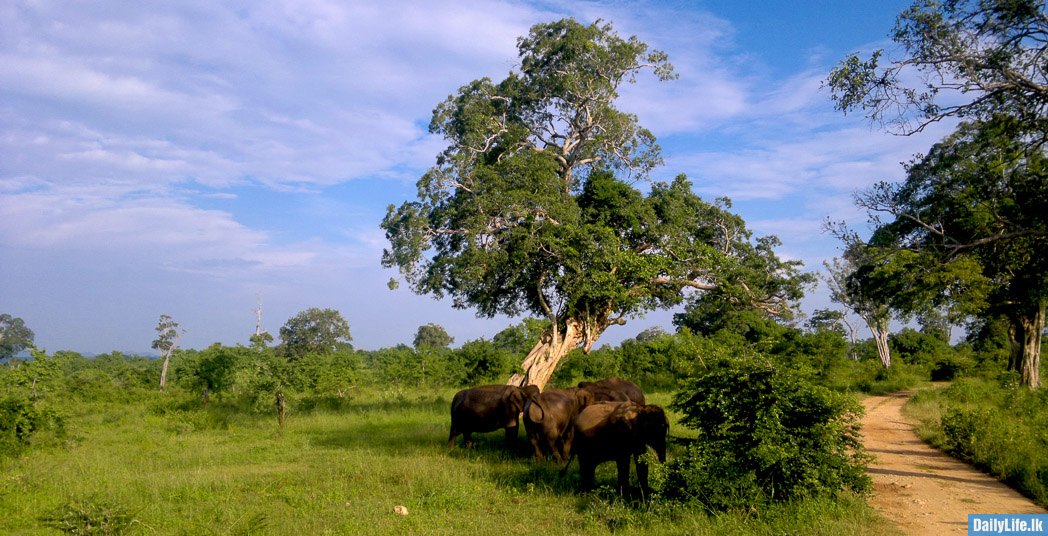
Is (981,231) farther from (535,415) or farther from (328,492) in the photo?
(328,492)

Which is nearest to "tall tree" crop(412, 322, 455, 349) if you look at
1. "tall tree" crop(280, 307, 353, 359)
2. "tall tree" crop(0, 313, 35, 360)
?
"tall tree" crop(280, 307, 353, 359)

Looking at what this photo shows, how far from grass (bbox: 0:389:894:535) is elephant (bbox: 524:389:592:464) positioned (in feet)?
1.10

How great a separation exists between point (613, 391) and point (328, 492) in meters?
5.85

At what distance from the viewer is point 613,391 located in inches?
474

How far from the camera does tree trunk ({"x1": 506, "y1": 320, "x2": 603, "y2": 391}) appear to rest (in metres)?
16.9

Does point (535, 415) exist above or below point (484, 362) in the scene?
below

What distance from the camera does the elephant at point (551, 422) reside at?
10.1m

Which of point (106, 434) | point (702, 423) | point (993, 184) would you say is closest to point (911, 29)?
point (993, 184)

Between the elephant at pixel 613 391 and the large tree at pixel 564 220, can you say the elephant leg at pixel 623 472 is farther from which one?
the large tree at pixel 564 220

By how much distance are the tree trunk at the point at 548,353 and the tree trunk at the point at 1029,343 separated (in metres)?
14.0

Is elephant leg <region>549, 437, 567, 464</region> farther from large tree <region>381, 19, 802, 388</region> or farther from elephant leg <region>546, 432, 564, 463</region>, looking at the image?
large tree <region>381, 19, 802, 388</region>

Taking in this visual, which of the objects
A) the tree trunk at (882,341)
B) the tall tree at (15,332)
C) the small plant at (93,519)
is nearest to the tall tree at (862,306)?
the tree trunk at (882,341)

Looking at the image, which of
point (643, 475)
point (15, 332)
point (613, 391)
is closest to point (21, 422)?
point (613, 391)

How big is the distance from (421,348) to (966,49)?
19.4 m
